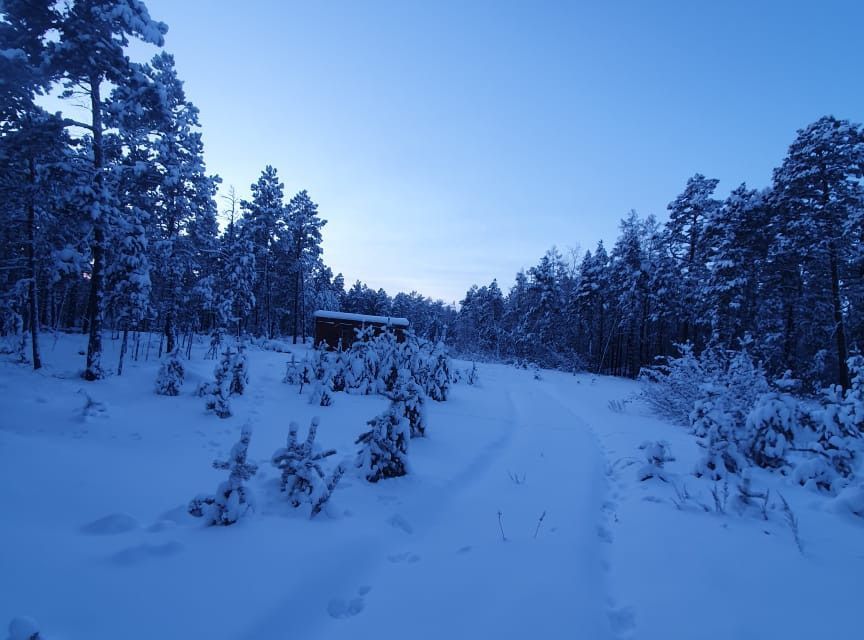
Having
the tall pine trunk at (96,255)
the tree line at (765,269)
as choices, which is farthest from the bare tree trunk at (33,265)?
the tree line at (765,269)

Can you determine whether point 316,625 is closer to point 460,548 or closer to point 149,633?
point 149,633

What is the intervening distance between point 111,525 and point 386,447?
2.88 m

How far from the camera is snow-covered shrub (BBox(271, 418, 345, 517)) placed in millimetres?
4051

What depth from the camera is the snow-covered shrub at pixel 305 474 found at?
13.3 ft

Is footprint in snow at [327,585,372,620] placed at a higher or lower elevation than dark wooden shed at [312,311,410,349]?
lower

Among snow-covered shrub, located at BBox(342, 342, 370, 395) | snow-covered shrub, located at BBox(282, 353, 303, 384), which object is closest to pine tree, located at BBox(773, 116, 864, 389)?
snow-covered shrub, located at BBox(342, 342, 370, 395)

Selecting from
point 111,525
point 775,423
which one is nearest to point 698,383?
point 775,423

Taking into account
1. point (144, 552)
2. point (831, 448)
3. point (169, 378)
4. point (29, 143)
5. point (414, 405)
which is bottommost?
point (144, 552)

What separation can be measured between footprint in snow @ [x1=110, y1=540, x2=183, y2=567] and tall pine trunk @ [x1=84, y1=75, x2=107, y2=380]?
8.80m

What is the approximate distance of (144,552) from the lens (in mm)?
3061

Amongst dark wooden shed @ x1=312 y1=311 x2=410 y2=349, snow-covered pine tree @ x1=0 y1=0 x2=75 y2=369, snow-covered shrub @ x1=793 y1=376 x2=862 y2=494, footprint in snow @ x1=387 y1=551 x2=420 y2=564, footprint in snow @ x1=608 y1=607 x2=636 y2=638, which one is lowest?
footprint in snow @ x1=387 y1=551 x2=420 y2=564

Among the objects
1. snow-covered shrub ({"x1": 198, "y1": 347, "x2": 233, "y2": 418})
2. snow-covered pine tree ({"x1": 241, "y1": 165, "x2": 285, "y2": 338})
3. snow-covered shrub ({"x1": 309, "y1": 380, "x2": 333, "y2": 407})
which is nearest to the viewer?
snow-covered shrub ({"x1": 198, "y1": 347, "x2": 233, "y2": 418})

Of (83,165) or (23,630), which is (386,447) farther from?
(83,165)

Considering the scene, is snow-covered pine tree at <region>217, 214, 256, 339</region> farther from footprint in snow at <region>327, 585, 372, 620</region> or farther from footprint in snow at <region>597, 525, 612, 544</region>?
footprint in snow at <region>597, 525, 612, 544</region>
